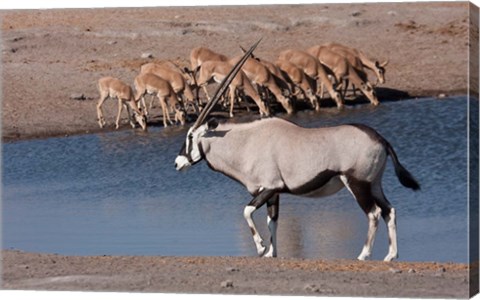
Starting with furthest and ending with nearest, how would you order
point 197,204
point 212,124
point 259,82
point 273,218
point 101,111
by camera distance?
1. point 259,82
2. point 101,111
3. point 197,204
4. point 212,124
5. point 273,218

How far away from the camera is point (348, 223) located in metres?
10.4

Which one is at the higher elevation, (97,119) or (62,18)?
(62,18)

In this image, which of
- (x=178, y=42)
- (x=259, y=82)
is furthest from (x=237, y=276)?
(x=259, y=82)

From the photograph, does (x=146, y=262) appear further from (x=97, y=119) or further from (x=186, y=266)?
(x=97, y=119)

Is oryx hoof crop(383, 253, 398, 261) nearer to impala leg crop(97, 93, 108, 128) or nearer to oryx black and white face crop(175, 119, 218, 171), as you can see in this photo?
oryx black and white face crop(175, 119, 218, 171)

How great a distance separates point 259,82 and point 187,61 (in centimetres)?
163

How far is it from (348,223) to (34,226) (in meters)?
2.10

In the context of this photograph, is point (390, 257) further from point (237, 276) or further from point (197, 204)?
point (197, 204)

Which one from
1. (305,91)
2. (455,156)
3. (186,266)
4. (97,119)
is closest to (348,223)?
(455,156)

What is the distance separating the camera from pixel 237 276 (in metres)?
9.04

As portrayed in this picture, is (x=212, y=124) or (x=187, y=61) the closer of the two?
(x=212, y=124)

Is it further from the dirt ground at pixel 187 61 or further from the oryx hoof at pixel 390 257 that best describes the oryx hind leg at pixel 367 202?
the dirt ground at pixel 187 61

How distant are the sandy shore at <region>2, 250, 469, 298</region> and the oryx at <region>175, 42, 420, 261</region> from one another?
352mm

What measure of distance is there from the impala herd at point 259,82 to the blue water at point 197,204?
132 centimetres
